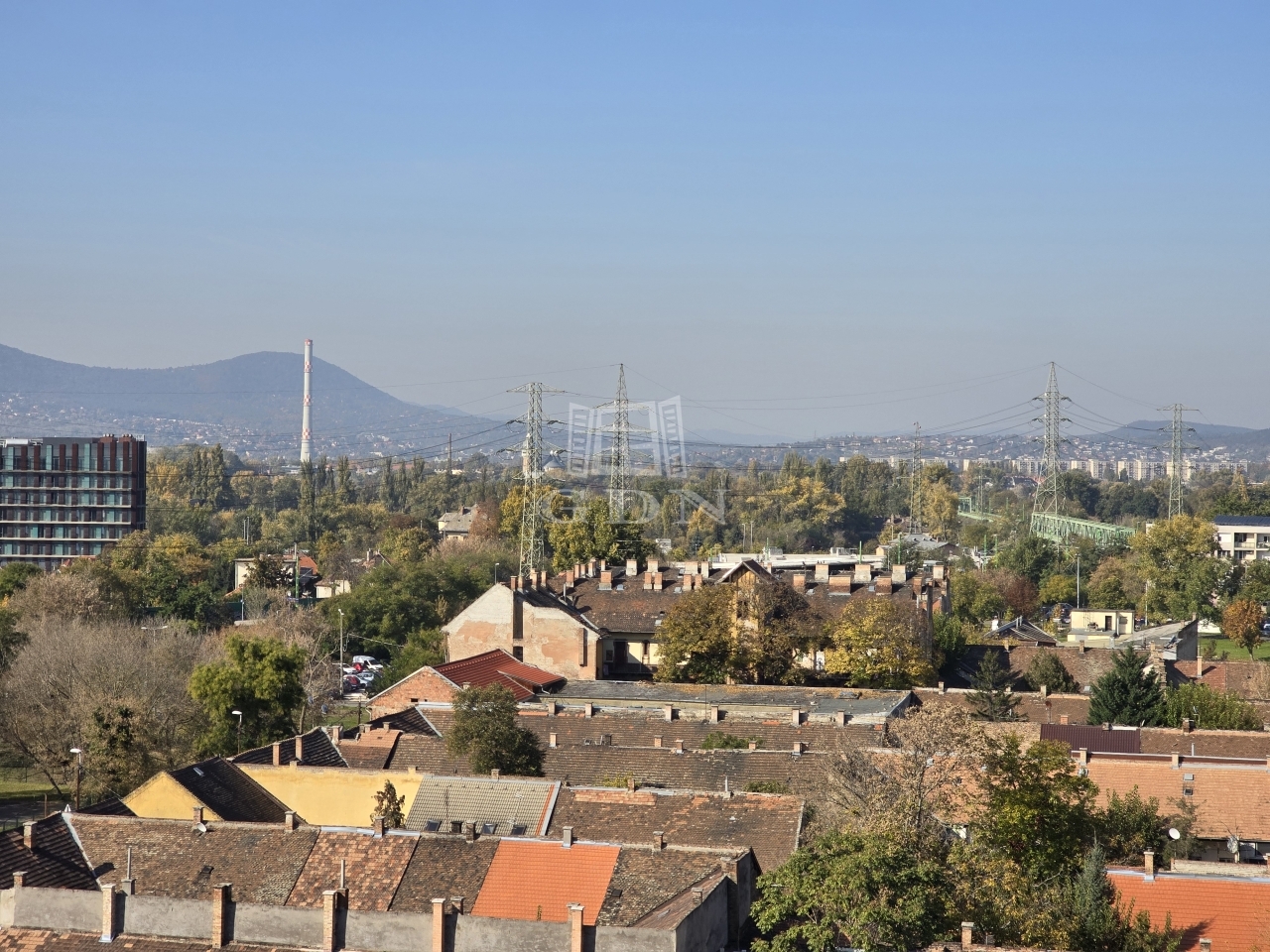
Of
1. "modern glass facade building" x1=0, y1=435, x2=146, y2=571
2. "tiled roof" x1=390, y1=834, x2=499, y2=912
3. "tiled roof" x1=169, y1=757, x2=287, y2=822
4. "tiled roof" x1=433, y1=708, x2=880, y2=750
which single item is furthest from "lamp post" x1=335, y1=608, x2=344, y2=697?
"modern glass facade building" x1=0, y1=435, x2=146, y2=571

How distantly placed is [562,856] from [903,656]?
22.8 meters

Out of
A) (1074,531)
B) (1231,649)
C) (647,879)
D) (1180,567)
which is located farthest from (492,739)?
(1074,531)

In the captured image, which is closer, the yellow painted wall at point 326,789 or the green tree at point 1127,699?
the yellow painted wall at point 326,789

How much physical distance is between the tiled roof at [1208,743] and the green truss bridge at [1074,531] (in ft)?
195

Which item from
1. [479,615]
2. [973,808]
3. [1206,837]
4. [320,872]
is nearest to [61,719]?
[479,615]

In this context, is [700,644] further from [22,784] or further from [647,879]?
[647,879]

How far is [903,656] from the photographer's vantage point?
42500 millimetres

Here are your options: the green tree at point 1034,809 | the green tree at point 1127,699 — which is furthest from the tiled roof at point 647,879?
the green tree at point 1127,699

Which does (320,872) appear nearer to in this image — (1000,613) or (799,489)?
(1000,613)

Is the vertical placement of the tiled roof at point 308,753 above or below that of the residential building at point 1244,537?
below

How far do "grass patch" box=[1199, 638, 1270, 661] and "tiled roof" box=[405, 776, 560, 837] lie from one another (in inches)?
1576

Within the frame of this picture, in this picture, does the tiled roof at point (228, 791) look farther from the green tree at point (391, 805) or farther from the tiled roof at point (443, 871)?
the tiled roof at point (443, 871)

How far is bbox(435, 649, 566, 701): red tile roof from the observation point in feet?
128

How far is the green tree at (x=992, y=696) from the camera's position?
35928mm
